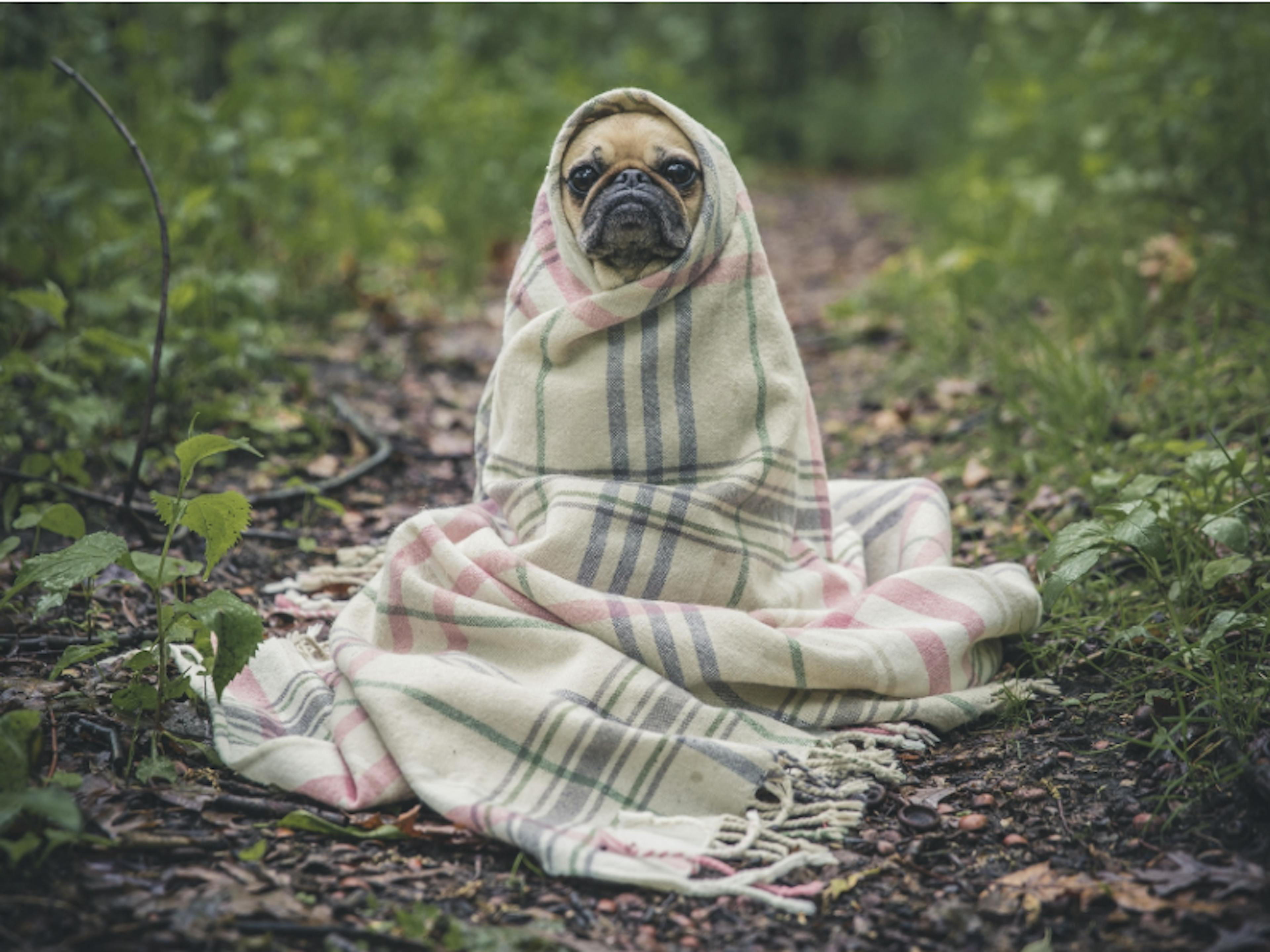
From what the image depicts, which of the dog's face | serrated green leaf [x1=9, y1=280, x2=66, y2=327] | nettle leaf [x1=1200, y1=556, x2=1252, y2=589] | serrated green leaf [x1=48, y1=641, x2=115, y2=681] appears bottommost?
serrated green leaf [x1=48, y1=641, x2=115, y2=681]

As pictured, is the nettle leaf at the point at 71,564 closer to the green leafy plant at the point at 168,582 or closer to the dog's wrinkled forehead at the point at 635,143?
the green leafy plant at the point at 168,582

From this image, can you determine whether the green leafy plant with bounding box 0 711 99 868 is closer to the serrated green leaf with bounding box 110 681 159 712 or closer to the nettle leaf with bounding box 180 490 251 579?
the serrated green leaf with bounding box 110 681 159 712

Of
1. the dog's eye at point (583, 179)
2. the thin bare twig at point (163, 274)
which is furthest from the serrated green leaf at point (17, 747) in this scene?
the dog's eye at point (583, 179)

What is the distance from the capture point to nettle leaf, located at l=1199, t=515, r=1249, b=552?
204 centimetres

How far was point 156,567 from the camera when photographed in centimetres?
205

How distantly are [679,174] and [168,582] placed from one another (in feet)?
4.63

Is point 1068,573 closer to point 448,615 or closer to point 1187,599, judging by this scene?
point 1187,599

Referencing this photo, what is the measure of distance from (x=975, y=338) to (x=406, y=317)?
9.05 feet

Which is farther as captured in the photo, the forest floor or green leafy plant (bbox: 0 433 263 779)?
green leafy plant (bbox: 0 433 263 779)

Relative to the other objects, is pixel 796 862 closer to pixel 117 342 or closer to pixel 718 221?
pixel 718 221

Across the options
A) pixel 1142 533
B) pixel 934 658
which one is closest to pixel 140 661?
pixel 934 658

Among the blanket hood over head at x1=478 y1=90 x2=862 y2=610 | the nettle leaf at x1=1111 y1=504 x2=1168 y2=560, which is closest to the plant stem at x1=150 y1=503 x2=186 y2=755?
the blanket hood over head at x1=478 y1=90 x2=862 y2=610

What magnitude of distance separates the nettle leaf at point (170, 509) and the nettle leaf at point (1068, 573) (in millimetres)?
1753

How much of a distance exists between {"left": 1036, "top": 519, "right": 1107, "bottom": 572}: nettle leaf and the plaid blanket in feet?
0.68
